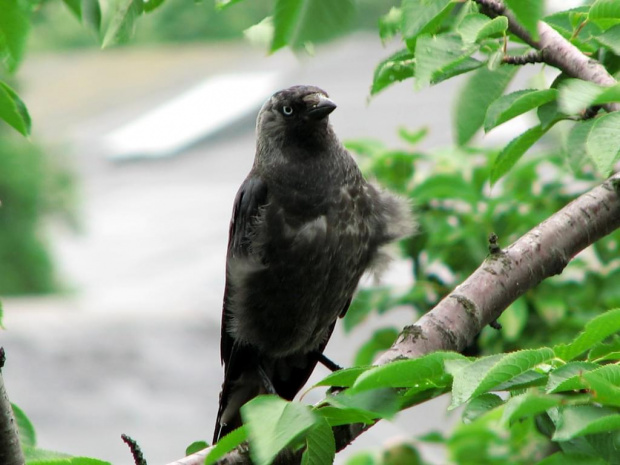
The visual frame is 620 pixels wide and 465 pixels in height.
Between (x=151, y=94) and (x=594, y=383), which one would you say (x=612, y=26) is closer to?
(x=594, y=383)

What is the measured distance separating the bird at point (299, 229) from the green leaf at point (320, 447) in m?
1.37

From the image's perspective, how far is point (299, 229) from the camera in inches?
104

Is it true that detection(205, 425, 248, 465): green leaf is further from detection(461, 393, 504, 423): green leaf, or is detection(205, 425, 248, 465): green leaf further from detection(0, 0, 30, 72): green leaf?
detection(0, 0, 30, 72): green leaf

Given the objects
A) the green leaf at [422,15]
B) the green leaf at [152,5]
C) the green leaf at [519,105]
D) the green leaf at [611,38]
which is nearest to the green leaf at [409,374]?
the green leaf at [519,105]

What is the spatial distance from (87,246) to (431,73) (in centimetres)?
1183

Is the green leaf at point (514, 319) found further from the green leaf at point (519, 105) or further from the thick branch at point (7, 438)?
the thick branch at point (7, 438)

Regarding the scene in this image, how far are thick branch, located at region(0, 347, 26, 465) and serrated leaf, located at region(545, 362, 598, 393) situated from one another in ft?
2.17

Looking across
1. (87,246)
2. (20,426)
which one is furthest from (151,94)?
(20,426)

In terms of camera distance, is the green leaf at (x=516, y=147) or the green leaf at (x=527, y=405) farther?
the green leaf at (x=516, y=147)

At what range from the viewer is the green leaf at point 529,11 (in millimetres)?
980

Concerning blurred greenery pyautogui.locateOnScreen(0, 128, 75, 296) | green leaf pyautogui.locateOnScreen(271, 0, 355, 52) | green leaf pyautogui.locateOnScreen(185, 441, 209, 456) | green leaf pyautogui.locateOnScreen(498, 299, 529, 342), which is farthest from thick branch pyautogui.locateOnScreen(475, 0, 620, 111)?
blurred greenery pyautogui.locateOnScreen(0, 128, 75, 296)

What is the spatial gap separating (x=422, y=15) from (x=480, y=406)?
65 cm

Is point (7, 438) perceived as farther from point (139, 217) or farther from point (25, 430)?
point (139, 217)

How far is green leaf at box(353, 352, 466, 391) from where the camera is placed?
112cm
